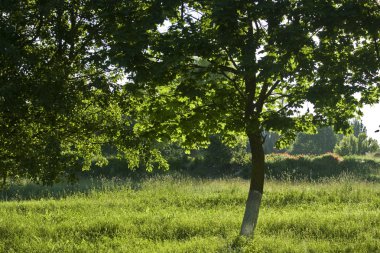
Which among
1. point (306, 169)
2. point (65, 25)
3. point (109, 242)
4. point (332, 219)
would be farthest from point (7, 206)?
point (306, 169)

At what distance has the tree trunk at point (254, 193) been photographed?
34.8 feet

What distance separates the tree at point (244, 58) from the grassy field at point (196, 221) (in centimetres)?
159

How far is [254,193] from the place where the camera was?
10.8 meters

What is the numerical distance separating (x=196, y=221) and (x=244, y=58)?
22.2 feet

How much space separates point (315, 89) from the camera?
8047 mm

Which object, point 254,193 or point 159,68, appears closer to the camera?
point 159,68

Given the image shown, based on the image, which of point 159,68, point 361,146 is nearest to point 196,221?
point 159,68

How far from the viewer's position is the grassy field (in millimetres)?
10531

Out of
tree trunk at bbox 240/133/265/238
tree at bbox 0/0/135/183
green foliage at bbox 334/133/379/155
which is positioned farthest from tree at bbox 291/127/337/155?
tree at bbox 0/0/135/183

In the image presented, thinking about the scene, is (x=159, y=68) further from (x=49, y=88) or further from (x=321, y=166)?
(x=321, y=166)

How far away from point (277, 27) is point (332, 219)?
23.9 feet

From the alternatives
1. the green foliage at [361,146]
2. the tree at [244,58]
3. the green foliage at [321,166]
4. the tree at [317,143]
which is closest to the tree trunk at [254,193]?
the tree at [244,58]

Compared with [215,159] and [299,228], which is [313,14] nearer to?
[299,228]

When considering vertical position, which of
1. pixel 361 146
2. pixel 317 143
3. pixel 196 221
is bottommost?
pixel 196 221
